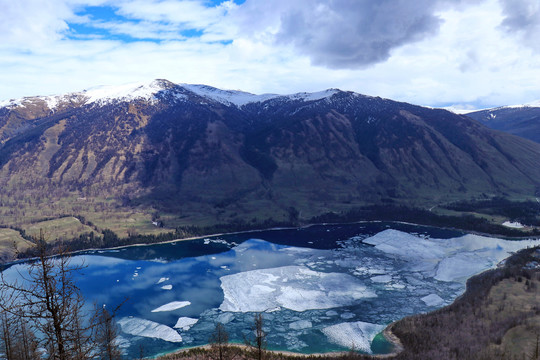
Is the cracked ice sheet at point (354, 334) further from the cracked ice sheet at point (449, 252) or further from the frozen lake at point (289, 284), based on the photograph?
the cracked ice sheet at point (449, 252)

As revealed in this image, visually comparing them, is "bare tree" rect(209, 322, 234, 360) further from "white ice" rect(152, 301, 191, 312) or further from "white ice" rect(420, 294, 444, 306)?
"white ice" rect(420, 294, 444, 306)

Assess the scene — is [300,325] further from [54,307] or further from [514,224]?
[514,224]

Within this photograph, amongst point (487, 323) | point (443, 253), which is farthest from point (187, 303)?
point (443, 253)

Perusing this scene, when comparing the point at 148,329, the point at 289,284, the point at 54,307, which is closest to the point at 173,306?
the point at 148,329

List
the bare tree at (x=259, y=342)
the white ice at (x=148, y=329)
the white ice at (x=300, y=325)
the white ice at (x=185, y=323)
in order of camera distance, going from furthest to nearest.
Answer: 1. the white ice at (x=185, y=323)
2. the white ice at (x=300, y=325)
3. the white ice at (x=148, y=329)
4. the bare tree at (x=259, y=342)

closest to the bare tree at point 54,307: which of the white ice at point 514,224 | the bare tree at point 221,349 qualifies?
the bare tree at point 221,349

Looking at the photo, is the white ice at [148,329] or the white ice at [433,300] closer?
the white ice at [148,329]
